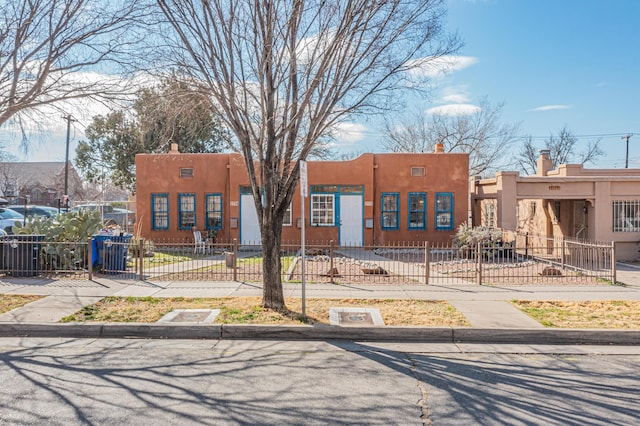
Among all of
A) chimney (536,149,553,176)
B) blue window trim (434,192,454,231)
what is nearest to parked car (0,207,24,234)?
blue window trim (434,192,454,231)

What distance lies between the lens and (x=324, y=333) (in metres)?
7.38

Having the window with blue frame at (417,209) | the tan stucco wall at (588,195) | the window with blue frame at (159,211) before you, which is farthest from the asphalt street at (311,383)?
the window with blue frame at (159,211)

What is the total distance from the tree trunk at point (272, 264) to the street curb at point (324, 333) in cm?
106

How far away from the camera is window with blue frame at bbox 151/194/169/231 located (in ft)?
69.6

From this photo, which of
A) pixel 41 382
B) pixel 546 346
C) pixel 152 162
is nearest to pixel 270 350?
pixel 41 382

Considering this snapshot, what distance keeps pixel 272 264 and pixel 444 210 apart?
1369 centimetres

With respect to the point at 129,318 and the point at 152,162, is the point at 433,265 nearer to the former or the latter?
the point at 129,318

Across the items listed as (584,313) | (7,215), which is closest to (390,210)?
(584,313)

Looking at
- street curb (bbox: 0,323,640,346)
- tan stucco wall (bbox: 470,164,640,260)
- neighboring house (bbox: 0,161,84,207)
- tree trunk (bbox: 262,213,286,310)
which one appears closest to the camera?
street curb (bbox: 0,323,640,346)

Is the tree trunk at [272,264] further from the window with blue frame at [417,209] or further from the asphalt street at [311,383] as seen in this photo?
the window with blue frame at [417,209]

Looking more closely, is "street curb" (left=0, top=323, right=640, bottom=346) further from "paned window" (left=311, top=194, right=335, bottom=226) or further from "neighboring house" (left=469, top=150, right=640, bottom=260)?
"paned window" (left=311, top=194, right=335, bottom=226)

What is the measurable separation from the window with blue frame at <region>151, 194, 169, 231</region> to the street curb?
550 inches

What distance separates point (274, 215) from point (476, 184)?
17.0 metres

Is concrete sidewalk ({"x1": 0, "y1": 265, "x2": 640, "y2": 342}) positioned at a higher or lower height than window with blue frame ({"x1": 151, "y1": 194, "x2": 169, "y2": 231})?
lower
